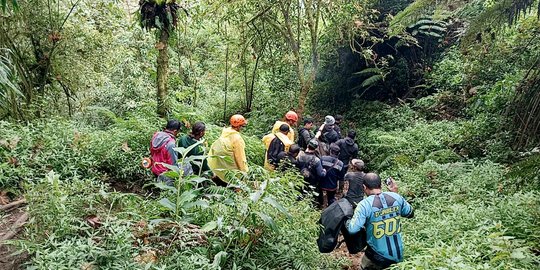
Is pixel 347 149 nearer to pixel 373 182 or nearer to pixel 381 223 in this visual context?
pixel 373 182

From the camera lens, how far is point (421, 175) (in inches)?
327

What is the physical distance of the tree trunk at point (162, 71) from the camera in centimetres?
807

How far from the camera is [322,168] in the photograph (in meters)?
6.82

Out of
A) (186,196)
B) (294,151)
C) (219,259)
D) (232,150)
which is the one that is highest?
(186,196)

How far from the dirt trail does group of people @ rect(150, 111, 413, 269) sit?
146cm

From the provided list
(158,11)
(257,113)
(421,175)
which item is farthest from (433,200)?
(257,113)

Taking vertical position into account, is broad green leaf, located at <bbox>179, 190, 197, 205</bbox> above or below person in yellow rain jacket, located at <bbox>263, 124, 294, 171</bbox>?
above

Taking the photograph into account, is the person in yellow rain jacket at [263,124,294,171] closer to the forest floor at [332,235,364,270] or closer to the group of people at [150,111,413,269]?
the group of people at [150,111,413,269]

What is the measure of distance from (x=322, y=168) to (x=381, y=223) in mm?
2861

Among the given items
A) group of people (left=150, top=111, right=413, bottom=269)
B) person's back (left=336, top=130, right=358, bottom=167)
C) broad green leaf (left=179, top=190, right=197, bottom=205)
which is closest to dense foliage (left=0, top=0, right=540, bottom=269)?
broad green leaf (left=179, top=190, right=197, bottom=205)

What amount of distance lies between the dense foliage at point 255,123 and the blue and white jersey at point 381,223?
244 mm

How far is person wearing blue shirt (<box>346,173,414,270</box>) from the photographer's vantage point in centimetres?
397

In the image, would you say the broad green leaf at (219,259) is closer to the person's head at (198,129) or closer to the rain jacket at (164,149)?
the rain jacket at (164,149)

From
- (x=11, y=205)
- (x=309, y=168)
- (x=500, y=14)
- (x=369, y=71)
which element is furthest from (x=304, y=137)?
(x=369, y=71)
